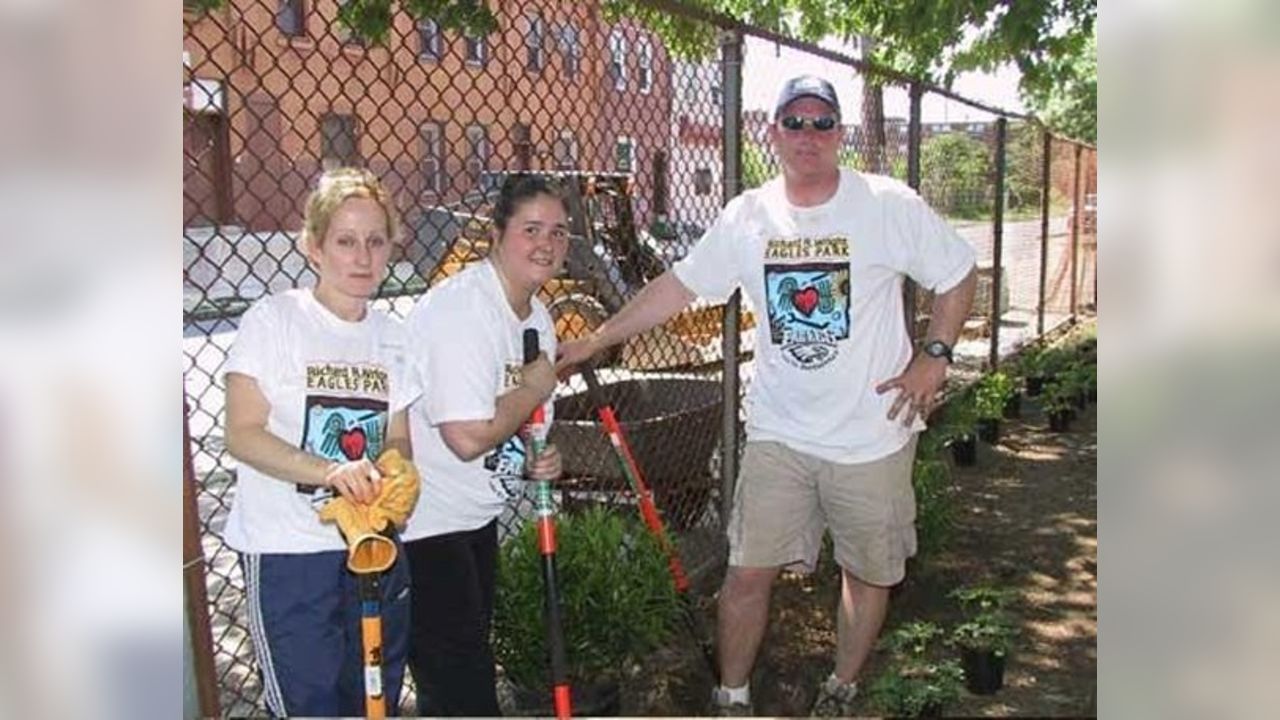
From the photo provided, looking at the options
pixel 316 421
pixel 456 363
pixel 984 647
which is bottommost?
pixel 984 647

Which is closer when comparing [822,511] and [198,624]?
[198,624]

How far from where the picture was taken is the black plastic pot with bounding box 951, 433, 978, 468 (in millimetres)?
7840

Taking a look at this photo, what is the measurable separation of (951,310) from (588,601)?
56.9 inches

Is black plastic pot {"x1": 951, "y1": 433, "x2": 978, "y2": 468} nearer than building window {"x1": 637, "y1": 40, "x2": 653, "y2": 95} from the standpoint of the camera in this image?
No

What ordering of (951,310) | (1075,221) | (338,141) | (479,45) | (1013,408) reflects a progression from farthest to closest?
(1075,221), (1013,408), (479,45), (338,141), (951,310)

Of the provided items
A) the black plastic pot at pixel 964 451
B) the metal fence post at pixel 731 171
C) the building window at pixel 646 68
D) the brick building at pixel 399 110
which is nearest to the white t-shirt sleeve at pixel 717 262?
the metal fence post at pixel 731 171

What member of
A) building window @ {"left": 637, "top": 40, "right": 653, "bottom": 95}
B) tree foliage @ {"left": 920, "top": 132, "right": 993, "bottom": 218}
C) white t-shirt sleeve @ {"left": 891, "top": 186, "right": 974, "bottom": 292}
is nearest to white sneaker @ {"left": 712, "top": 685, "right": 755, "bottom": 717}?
white t-shirt sleeve @ {"left": 891, "top": 186, "right": 974, "bottom": 292}

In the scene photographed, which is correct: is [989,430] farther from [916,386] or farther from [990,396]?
[916,386]

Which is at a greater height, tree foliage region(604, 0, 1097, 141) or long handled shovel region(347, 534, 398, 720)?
tree foliage region(604, 0, 1097, 141)

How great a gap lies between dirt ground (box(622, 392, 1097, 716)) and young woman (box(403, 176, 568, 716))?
3.79 feet

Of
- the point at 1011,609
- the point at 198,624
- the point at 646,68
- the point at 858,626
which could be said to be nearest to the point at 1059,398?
the point at 646,68

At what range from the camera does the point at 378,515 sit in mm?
2279

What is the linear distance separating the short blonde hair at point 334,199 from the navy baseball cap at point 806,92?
5.04ft

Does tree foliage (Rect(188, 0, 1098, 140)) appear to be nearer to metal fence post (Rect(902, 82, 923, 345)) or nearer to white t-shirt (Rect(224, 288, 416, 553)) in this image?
metal fence post (Rect(902, 82, 923, 345))
